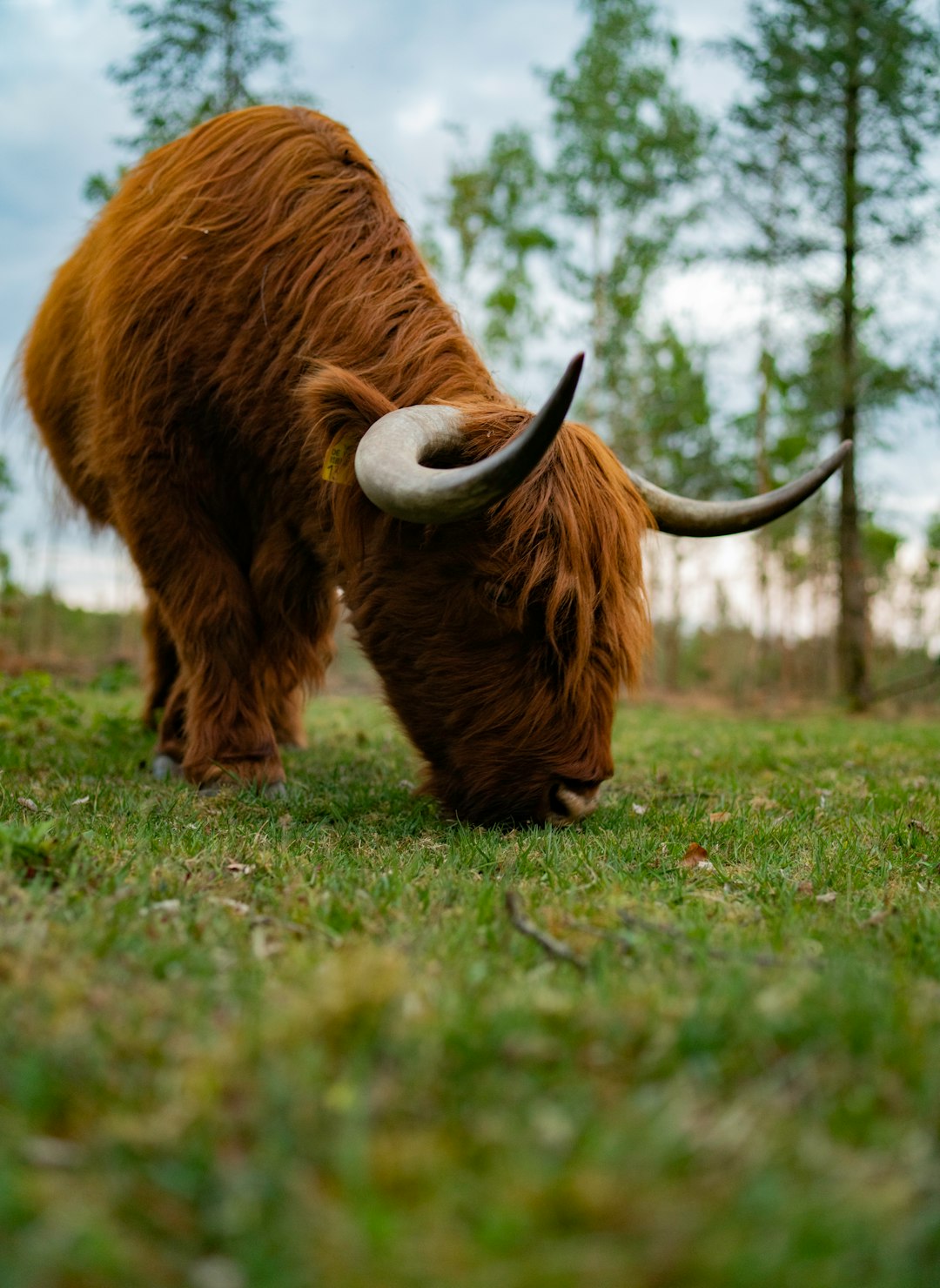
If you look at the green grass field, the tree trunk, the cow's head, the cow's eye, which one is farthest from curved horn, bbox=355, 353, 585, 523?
the tree trunk

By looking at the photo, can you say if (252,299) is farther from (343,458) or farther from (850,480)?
(850,480)

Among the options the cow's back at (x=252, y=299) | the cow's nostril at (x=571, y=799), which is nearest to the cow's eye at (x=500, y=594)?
the cow's nostril at (x=571, y=799)

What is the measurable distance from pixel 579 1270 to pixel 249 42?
14.1m

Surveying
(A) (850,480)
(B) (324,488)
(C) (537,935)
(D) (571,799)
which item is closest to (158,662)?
(B) (324,488)

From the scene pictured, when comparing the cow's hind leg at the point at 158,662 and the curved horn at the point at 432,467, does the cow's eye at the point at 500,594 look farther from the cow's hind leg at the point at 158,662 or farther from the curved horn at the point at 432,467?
the cow's hind leg at the point at 158,662

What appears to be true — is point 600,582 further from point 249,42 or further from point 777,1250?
point 249,42

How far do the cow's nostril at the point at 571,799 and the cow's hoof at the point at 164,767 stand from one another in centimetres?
211

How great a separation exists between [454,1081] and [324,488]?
2.93 meters

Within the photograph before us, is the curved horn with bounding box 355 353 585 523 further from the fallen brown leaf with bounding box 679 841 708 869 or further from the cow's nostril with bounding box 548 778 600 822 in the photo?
the fallen brown leaf with bounding box 679 841 708 869

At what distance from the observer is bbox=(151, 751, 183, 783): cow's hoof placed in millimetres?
4840

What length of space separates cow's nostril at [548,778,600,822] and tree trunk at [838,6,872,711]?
10.6 m

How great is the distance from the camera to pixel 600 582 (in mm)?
3504

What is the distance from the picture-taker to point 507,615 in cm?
338

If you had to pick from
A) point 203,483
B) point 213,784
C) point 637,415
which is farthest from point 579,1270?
point 637,415
